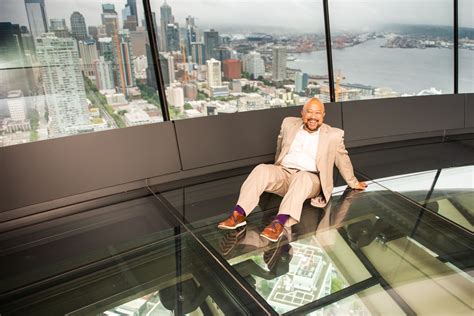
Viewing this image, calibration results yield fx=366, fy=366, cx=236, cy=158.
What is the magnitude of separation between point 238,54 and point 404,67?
2.89m

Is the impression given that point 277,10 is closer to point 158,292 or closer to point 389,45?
point 389,45

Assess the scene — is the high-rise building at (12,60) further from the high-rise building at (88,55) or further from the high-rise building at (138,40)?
the high-rise building at (138,40)

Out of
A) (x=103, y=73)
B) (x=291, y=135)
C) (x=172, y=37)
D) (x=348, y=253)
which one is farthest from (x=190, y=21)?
(x=348, y=253)

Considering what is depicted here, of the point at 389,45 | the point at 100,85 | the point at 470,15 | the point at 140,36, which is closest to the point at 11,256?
the point at 100,85

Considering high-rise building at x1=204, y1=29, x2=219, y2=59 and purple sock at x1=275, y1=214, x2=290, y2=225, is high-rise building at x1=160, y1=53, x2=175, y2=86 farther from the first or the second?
purple sock at x1=275, y1=214, x2=290, y2=225


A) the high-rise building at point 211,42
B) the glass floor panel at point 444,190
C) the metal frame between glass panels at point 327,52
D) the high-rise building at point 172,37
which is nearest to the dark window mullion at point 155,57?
the metal frame between glass panels at point 327,52

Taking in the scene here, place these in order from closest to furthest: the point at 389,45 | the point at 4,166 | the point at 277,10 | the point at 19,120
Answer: the point at 4,166 < the point at 19,120 < the point at 277,10 < the point at 389,45

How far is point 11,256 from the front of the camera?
274 cm

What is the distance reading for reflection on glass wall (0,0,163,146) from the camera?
3373 millimetres

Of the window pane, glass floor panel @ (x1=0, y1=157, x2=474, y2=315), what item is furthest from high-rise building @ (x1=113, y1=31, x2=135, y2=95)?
the window pane

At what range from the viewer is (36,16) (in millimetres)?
3400

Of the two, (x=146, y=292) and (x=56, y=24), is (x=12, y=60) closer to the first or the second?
(x=56, y=24)

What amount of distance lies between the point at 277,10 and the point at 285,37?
36 centimetres

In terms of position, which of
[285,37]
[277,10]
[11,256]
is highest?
[277,10]
